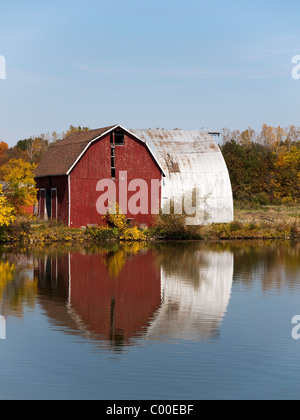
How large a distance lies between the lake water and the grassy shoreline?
11.2 metres

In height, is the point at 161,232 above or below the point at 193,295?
above

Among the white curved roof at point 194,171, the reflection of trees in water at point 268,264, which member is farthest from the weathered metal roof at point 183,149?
the reflection of trees in water at point 268,264

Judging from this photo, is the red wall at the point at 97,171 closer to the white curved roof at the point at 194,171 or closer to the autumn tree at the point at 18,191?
the white curved roof at the point at 194,171

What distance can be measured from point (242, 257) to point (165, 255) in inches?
155

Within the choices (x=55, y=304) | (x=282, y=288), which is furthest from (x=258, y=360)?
(x=282, y=288)

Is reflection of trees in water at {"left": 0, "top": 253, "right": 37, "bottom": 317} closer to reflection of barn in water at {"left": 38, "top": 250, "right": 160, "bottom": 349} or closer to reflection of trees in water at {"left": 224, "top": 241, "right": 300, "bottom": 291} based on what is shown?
reflection of barn in water at {"left": 38, "top": 250, "right": 160, "bottom": 349}

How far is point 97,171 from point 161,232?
6.23 metres

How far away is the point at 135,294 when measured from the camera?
22.7 metres

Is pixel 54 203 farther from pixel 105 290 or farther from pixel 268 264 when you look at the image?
pixel 105 290

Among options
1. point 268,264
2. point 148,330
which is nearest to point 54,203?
point 268,264

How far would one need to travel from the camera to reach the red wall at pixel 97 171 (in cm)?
4784

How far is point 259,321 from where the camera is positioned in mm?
18375

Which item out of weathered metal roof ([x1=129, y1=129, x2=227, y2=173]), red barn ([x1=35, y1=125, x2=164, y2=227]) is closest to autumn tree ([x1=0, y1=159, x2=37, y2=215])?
red barn ([x1=35, y1=125, x2=164, y2=227])
